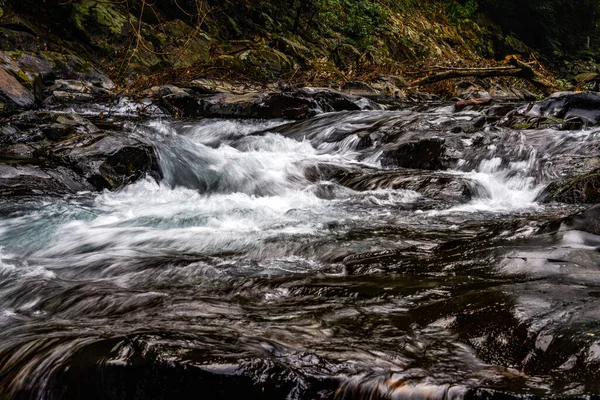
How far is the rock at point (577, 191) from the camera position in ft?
17.0

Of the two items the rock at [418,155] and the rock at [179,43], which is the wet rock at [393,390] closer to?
the rock at [418,155]

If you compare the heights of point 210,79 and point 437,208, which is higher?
point 210,79

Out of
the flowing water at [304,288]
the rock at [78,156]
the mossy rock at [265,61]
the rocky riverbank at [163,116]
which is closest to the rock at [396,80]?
the rocky riverbank at [163,116]

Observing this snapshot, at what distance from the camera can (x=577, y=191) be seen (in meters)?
5.33

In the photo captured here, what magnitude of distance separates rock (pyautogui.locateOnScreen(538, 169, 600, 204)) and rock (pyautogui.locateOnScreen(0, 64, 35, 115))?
769cm

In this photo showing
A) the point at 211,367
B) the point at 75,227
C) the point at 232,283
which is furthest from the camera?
the point at 75,227

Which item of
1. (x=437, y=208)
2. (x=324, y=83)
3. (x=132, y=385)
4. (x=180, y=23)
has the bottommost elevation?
(x=437, y=208)

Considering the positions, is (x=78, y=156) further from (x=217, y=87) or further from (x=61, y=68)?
(x=217, y=87)

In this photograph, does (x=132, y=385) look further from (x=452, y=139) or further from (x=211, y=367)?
(x=452, y=139)

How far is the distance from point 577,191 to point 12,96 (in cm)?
833

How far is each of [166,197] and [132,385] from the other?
166 inches

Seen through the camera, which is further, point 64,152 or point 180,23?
point 180,23

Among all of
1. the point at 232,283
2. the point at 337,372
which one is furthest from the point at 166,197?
the point at 337,372

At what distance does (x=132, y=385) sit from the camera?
5.83 ft
